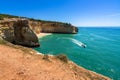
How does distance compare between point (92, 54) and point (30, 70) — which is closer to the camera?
point (30, 70)

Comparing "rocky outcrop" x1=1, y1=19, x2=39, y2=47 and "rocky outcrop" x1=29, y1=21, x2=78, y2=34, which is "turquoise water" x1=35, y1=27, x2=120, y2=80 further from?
"rocky outcrop" x1=29, y1=21, x2=78, y2=34

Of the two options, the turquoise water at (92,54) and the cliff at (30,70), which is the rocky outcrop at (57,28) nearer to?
the turquoise water at (92,54)

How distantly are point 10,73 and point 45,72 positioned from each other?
2434mm

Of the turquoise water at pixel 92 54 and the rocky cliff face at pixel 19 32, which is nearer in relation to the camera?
the turquoise water at pixel 92 54

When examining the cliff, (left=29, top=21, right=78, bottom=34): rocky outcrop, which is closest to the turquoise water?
the cliff

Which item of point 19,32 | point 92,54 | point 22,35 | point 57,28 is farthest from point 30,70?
point 57,28

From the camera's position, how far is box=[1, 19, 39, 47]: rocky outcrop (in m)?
36.9

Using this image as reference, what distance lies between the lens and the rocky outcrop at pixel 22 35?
3694 centimetres

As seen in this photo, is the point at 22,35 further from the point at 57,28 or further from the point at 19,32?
the point at 57,28

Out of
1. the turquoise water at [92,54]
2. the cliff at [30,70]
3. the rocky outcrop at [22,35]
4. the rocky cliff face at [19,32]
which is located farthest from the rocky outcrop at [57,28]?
the cliff at [30,70]

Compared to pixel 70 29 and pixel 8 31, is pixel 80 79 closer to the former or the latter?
pixel 8 31

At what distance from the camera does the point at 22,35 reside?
37.6m

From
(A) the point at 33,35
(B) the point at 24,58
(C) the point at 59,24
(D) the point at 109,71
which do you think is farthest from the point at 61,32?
(B) the point at 24,58

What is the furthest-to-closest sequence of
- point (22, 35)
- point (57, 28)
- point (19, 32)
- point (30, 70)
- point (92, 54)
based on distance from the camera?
point (57, 28) → point (19, 32) → point (22, 35) → point (92, 54) → point (30, 70)
